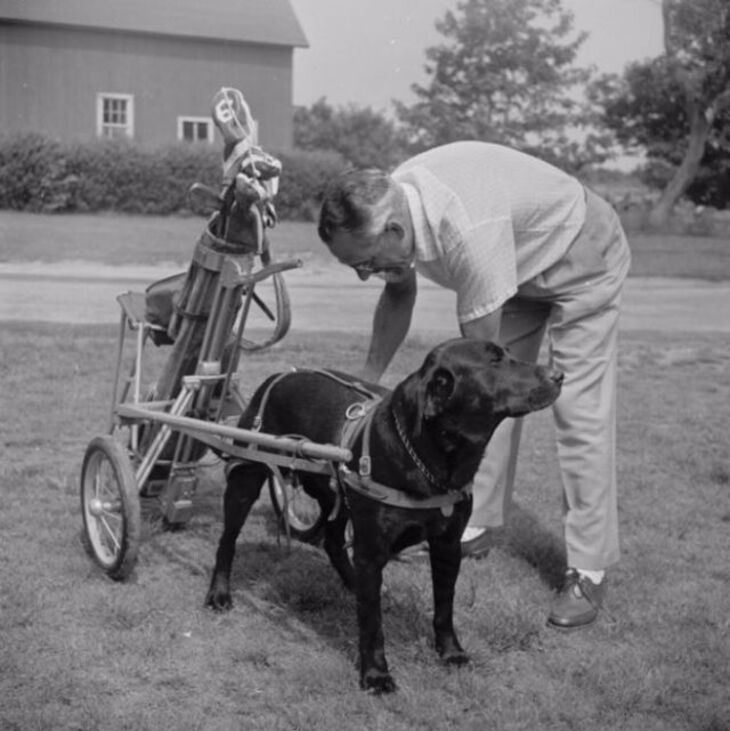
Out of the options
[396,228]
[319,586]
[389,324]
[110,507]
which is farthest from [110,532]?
[396,228]

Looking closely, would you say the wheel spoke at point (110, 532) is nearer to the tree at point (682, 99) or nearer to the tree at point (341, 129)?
the tree at point (682, 99)

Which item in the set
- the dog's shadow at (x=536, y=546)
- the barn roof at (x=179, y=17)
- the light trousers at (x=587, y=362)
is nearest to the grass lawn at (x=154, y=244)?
the barn roof at (x=179, y=17)

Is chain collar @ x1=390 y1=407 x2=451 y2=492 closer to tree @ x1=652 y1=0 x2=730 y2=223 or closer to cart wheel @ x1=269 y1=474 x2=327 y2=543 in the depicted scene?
cart wheel @ x1=269 y1=474 x2=327 y2=543

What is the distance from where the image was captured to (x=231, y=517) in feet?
15.6

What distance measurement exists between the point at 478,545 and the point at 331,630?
106 cm

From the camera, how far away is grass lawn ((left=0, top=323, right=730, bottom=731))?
392 cm

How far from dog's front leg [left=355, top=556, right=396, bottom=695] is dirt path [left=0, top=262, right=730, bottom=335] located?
858 cm

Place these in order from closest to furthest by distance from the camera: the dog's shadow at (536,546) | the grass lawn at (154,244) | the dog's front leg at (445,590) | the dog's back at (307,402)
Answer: the dog's front leg at (445,590), the dog's back at (307,402), the dog's shadow at (536,546), the grass lawn at (154,244)

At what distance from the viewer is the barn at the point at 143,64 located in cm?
3741

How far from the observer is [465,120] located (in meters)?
47.1

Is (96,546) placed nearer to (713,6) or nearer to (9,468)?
(9,468)

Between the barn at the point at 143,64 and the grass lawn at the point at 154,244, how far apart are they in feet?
27.6

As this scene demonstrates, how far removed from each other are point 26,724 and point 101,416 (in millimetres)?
4604

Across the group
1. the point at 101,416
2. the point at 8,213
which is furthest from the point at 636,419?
the point at 8,213
